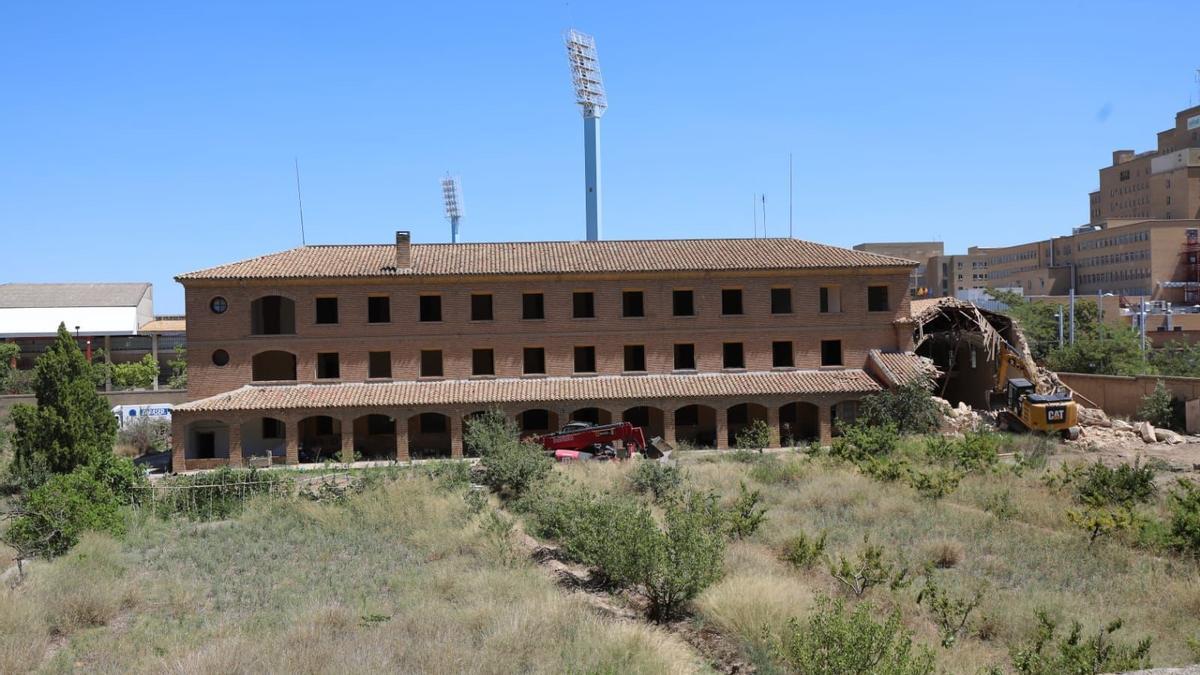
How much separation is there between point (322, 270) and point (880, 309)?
2314 centimetres

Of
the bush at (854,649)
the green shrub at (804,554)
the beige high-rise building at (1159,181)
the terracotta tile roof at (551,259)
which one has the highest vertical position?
the beige high-rise building at (1159,181)

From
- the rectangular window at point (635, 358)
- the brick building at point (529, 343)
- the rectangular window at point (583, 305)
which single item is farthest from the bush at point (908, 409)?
the rectangular window at point (583, 305)

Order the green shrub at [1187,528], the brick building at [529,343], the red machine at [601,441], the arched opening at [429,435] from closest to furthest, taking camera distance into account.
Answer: the green shrub at [1187,528], the red machine at [601,441], the brick building at [529,343], the arched opening at [429,435]

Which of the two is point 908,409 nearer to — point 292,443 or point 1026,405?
point 1026,405

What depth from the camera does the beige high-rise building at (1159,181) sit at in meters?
112

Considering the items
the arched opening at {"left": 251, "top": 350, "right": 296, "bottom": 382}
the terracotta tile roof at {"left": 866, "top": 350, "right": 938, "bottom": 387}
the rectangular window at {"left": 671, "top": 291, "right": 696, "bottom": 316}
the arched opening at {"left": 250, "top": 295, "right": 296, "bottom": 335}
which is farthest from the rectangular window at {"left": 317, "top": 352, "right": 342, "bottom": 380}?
the terracotta tile roof at {"left": 866, "top": 350, "right": 938, "bottom": 387}

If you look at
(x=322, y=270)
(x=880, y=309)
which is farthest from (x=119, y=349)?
(x=880, y=309)

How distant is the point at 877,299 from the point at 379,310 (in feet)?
68.7

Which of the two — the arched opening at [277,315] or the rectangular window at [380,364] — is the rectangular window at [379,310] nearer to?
the rectangular window at [380,364]

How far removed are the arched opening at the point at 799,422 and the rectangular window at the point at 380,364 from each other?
1649 centimetres

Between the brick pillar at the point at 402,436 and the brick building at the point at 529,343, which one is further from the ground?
the brick building at the point at 529,343

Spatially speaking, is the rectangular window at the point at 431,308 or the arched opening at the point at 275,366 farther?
the arched opening at the point at 275,366

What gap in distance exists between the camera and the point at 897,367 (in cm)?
3919

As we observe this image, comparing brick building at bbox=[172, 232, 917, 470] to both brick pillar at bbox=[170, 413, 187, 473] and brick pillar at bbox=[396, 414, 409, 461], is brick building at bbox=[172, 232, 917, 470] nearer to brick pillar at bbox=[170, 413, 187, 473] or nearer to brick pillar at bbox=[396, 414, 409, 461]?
brick pillar at bbox=[396, 414, 409, 461]
